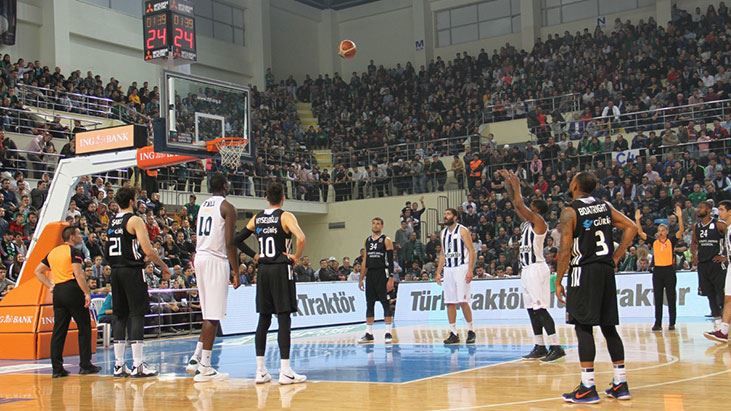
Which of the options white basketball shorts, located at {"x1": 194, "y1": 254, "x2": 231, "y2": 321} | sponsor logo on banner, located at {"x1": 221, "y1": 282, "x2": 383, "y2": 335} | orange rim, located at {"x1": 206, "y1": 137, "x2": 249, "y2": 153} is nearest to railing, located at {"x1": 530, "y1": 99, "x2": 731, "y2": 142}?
sponsor logo on banner, located at {"x1": 221, "y1": 282, "x2": 383, "y2": 335}

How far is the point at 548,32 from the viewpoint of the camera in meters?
36.6

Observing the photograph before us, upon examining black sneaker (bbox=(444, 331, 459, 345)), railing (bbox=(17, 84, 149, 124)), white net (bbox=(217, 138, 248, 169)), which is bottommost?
black sneaker (bbox=(444, 331, 459, 345))

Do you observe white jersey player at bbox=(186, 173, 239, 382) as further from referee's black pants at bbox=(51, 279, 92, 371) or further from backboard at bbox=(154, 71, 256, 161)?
backboard at bbox=(154, 71, 256, 161)

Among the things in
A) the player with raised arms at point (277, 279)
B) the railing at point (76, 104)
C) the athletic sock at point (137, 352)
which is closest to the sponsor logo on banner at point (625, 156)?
the railing at point (76, 104)

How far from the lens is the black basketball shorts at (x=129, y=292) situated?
34.1ft

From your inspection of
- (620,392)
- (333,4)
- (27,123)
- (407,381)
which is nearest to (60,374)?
(407,381)

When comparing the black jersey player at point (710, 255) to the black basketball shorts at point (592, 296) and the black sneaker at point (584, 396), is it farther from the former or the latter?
the black sneaker at point (584, 396)

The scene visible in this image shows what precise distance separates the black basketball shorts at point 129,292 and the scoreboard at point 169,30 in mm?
12793

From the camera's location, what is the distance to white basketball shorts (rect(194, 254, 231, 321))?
9906 millimetres

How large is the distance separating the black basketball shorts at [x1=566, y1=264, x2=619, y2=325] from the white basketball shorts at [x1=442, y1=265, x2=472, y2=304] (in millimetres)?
6005

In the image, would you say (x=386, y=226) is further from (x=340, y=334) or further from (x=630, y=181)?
(x=340, y=334)

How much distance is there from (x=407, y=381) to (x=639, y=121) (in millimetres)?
22035

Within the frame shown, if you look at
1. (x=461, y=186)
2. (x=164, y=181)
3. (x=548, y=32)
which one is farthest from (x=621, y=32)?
(x=164, y=181)

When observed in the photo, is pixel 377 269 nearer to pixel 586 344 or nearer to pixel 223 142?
pixel 223 142
